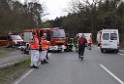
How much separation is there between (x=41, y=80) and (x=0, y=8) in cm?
3891

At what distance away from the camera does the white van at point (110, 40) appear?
3659 centimetres

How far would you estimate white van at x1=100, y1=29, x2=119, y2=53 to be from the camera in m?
36.6

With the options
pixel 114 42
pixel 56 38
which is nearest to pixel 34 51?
pixel 114 42

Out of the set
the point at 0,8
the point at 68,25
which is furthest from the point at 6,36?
the point at 68,25

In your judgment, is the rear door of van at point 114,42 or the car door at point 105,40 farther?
the car door at point 105,40

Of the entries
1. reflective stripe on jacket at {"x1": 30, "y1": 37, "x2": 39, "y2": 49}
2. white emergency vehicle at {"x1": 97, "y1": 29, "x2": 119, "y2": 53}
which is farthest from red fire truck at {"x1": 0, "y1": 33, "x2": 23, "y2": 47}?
reflective stripe on jacket at {"x1": 30, "y1": 37, "x2": 39, "y2": 49}

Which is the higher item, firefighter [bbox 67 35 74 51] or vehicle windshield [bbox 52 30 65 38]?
vehicle windshield [bbox 52 30 65 38]

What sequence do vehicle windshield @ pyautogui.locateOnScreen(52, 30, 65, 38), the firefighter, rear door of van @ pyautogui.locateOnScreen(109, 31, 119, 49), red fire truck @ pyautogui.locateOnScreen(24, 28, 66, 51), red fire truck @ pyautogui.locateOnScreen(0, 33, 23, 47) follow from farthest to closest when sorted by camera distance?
red fire truck @ pyautogui.locateOnScreen(0, 33, 23, 47) < the firefighter < vehicle windshield @ pyautogui.locateOnScreen(52, 30, 65, 38) < red fire truck @ pyautogui.locateOnScreen(24, 28, 66, 51) < rear door of van @ pyautogui.locateOnScreen(109, 31, 119, 49)

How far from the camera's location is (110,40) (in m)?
36.7

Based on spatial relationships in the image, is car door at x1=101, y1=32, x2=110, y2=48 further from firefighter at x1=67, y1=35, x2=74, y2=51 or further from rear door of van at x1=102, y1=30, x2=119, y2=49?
firefighter at x1=67, y1=35, x2=74, y2=51

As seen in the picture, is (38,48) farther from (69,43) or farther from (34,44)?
(69,43)

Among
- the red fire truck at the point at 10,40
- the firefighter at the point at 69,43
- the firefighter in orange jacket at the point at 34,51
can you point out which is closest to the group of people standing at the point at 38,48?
the firefighter in orange jacket at the point at 34,51

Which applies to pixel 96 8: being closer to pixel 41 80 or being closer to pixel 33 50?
pixel 33 50

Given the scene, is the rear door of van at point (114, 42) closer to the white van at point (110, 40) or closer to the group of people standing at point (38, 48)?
the white van at point (110, 40)
